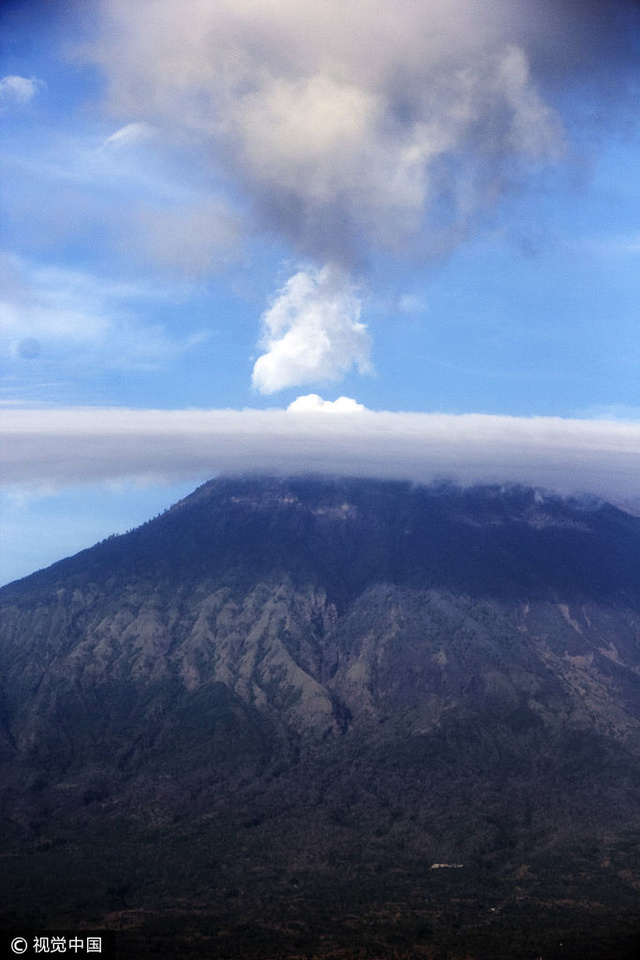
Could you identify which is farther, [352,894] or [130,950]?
[352,894]

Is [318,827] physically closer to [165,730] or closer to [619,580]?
[165,730]

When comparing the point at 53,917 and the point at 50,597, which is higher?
the point at 50,597

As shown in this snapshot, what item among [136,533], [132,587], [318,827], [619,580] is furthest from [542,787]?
[136,533]

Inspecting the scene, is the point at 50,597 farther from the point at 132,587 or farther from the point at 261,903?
the point at 261,903

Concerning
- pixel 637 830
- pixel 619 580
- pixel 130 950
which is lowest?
pixel 637 830

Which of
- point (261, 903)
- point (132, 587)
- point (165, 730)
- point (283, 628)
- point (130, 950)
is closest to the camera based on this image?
point (130, 950)

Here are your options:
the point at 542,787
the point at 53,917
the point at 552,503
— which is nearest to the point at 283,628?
the point at 542,787

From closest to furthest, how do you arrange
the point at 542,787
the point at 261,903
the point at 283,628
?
the point at 261,903 → the point at 542,787 → the point at 283,628
